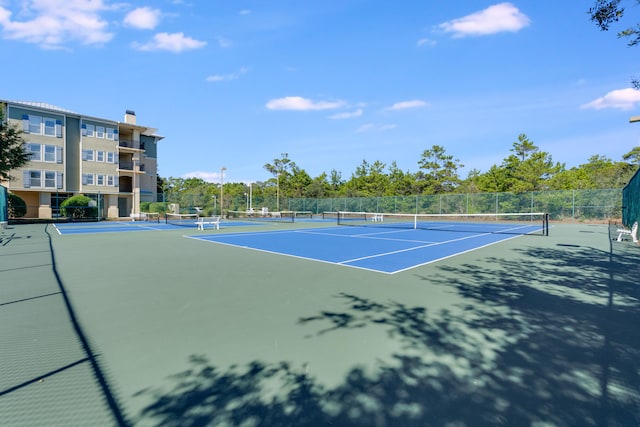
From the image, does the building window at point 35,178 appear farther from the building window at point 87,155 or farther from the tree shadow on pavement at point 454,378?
the tree shadow on pavement at point 454,378

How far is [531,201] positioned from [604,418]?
31.8 metres

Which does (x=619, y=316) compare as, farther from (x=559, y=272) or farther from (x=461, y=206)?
(x=461, y=206)

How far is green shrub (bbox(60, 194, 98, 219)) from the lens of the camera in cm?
2962

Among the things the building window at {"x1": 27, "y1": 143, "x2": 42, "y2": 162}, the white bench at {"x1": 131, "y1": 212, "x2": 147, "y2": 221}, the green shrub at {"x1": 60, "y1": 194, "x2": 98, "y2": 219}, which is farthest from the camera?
the white bench at {"x1": 131, "y1": 212, "x2": 147, "y2": 221}

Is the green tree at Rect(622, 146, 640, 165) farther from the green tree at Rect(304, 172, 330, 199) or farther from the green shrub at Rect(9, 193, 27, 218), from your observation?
the green shrub at Rect(9, 193, 27, 218)

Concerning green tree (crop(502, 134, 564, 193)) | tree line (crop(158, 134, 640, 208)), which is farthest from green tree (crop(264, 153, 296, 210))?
green tree (crop(502, 134, 564, 193))

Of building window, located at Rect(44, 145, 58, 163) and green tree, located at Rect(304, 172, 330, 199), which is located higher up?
building window, located at Rect(44, 145, 58, 163)

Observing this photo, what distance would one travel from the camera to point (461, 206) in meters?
33.1

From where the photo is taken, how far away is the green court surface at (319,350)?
7.38ft

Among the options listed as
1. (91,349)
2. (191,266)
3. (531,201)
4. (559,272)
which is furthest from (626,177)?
(91,349)

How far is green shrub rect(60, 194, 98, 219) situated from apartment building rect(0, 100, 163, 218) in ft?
3.60

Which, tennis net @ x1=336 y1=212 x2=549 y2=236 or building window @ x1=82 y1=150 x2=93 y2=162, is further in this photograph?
building window @ x1=82 y1=150 x2=93 y2=162

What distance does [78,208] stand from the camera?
30.2 meters

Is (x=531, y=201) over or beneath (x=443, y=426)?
over
